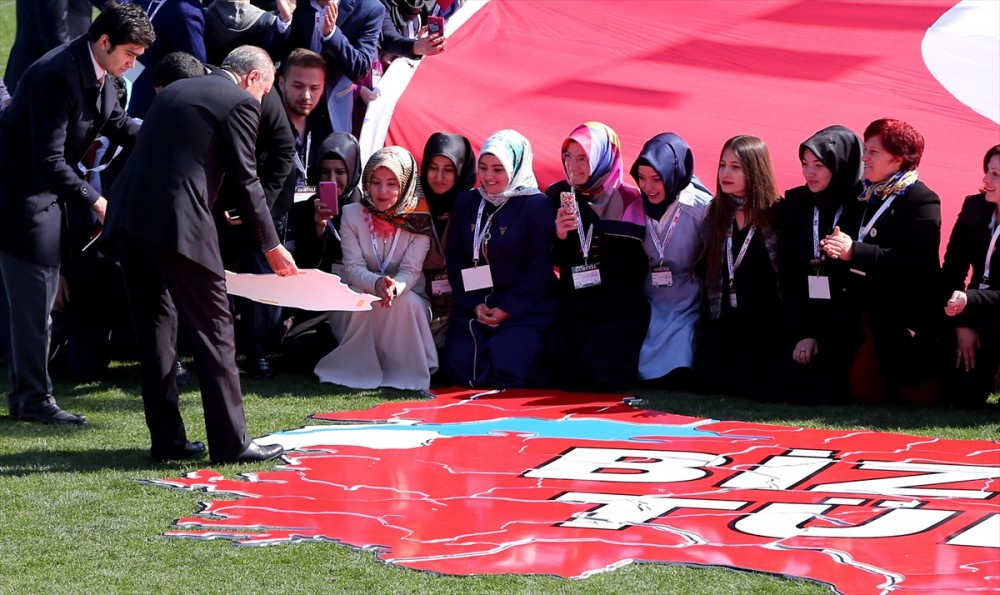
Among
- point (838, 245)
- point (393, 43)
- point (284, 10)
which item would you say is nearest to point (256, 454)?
point (838, 245)

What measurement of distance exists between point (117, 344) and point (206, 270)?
242 centimetres

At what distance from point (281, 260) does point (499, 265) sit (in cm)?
195

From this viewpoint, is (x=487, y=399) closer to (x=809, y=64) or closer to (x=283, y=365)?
(x=283, y=365)

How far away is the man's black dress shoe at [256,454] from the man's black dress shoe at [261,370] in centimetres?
160

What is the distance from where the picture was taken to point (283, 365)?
295 inches

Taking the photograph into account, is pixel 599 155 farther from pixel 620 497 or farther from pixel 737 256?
pixel 620 497

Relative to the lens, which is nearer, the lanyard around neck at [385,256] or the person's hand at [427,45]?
the lanyard around neck at [385,256]

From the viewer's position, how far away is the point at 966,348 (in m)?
6.26

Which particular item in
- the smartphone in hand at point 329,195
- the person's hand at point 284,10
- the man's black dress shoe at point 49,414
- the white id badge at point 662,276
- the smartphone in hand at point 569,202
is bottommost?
the man's black dress shoe at point 49,414

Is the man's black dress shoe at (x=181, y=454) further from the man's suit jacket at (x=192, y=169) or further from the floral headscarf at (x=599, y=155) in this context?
the floral headscarf at (x=599, y=155)

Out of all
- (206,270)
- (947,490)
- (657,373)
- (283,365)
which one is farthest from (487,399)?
(947,490)

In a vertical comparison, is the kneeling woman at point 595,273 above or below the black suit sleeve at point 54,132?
below

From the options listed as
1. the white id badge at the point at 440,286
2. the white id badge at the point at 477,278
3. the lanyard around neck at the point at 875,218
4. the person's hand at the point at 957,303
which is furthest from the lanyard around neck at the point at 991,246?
the white id badge at the point at 440,286

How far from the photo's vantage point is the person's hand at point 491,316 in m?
7.03
